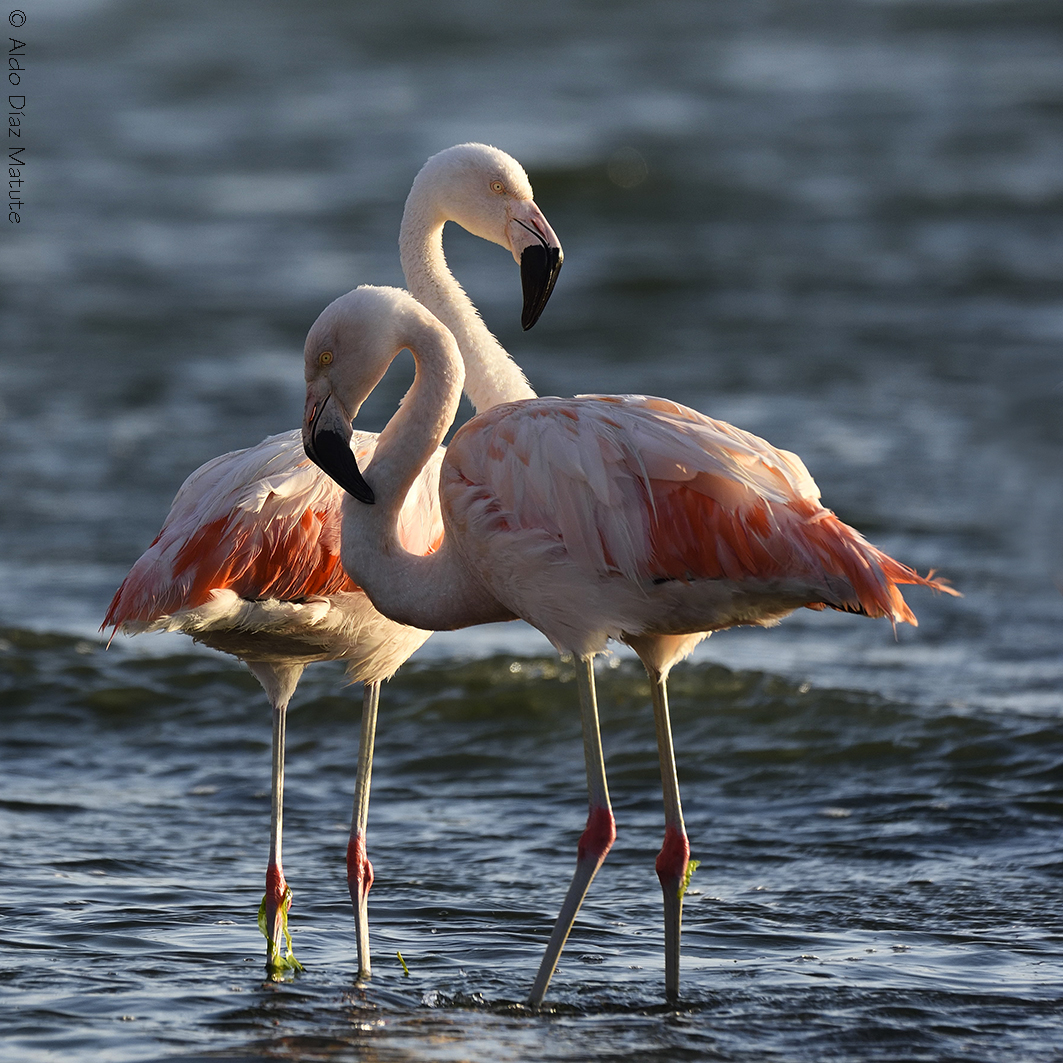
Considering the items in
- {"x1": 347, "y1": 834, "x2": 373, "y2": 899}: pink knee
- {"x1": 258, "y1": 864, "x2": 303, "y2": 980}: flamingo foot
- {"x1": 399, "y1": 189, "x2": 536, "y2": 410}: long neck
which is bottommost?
{"x1": 258, "y1": 864, "x2": 303, "y2": 980}: flamingo foot

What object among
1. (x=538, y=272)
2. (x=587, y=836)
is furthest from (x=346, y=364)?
(x=587, y=836)

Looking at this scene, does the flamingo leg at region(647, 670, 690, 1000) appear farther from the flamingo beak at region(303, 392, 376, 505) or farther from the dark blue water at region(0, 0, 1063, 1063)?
the flamingo beak at region(303, 392, 376, 505)

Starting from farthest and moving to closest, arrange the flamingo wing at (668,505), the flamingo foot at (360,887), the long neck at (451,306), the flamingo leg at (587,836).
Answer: the long neck at (451,306)
the flamingo foot at (360,887)
the flamingo leg at (587,836)
the flamingo wing at (668,505)

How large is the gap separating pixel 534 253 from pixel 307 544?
132 cm

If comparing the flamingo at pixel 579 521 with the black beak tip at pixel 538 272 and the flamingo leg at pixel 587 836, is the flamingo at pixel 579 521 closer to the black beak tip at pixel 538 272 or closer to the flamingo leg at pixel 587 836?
the flamingo leg at pixel 587 836

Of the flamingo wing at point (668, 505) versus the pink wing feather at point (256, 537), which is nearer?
the flamingo wing at point (668, 505)

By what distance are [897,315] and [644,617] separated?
12100 millimetres

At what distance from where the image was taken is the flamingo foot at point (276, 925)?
5.25 m

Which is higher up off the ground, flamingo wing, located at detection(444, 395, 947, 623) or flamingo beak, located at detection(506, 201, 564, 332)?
flamingo beak, located at detection(506, 201, 564, 332)

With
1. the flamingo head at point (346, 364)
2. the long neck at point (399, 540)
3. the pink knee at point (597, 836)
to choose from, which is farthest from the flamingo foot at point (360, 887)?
the flamingo head at point (346, 364)

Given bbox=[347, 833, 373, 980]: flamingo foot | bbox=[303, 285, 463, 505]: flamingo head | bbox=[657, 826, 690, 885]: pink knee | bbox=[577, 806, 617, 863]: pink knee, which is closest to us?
bbox=[303, 285, 463, 505]: flamingo head

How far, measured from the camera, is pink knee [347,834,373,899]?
5633 millimetres

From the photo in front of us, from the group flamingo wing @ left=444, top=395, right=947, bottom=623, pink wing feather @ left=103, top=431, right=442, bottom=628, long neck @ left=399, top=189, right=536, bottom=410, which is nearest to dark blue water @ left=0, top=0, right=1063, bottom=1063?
flamingo wing @ left=444, top=395, right=947, bottom=623

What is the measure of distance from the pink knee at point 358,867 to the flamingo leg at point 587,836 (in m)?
0.82
